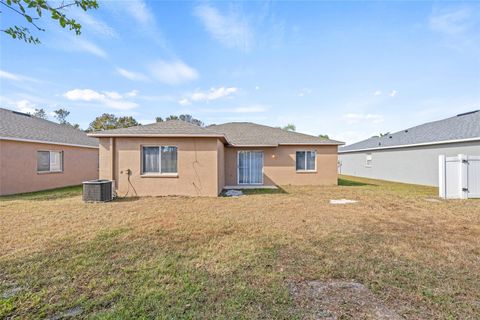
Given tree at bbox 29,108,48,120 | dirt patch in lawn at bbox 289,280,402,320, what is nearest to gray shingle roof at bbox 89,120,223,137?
dirt patch in lawn at bbox 289,280,402,320

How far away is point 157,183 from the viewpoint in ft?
33.1

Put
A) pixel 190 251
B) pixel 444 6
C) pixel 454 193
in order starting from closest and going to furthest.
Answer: pixel 190 251 → pixel 444 6 → pixel 454 193

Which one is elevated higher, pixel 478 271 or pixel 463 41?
pixel 463 41

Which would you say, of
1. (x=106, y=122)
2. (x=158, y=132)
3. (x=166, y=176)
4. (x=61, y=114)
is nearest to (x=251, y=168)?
(x=166, y=176)

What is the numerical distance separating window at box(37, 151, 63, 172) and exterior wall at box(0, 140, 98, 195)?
207 millimetres

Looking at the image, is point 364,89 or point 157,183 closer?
point 157,183

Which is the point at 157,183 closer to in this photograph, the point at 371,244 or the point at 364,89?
the point at 371,244

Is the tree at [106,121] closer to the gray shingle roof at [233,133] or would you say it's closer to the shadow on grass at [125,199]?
the gray shingle roof at [233,133]

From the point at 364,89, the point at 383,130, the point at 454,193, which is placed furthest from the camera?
the point at 383,130

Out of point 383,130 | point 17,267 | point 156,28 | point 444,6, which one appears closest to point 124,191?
point 17,267

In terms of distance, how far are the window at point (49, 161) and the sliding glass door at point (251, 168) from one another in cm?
1119

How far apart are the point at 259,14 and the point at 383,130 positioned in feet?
137

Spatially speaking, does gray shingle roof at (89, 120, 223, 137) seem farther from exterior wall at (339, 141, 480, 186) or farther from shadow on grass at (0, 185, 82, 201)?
exterior wall at (339, 141, 480, 186)

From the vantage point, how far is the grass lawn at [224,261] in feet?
8.53
